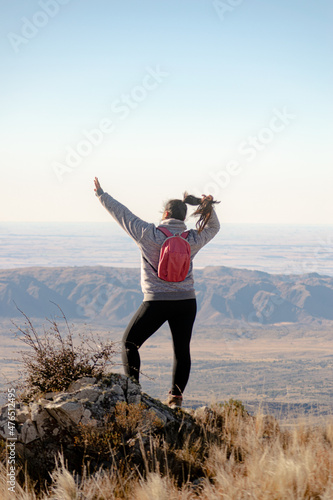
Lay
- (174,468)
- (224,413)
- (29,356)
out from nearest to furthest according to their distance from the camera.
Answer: (174,468) < (29,356) < (224,413)

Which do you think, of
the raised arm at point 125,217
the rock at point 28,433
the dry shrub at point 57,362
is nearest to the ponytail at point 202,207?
the raised arm at point 125,217

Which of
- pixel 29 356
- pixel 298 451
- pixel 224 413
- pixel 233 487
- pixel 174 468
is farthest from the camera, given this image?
pixel 224 413

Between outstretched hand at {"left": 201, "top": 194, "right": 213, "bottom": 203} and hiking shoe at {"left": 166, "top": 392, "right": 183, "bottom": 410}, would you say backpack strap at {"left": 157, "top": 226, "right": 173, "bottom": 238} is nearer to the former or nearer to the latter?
outstretched hand at {"left": 201, "top": 194, "right": 213, "bottom": 203}

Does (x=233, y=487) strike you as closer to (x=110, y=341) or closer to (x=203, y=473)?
(x=203, y=473)

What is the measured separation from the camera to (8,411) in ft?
19.0

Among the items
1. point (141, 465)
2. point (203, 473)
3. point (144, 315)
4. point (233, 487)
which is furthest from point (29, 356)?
point (233, 487)

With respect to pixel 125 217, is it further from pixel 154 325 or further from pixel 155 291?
pixel 154 325

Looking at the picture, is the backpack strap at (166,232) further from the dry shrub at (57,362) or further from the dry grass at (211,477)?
the dry grass at (211,477)

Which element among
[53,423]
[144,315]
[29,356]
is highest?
[144,315]

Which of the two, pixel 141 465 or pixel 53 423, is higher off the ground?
pixel 53 423

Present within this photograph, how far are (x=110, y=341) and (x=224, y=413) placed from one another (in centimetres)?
188

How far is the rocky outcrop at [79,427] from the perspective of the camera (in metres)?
5.59

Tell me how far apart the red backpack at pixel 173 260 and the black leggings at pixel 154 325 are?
12.5 inches

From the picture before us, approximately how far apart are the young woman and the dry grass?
1.10 metres
